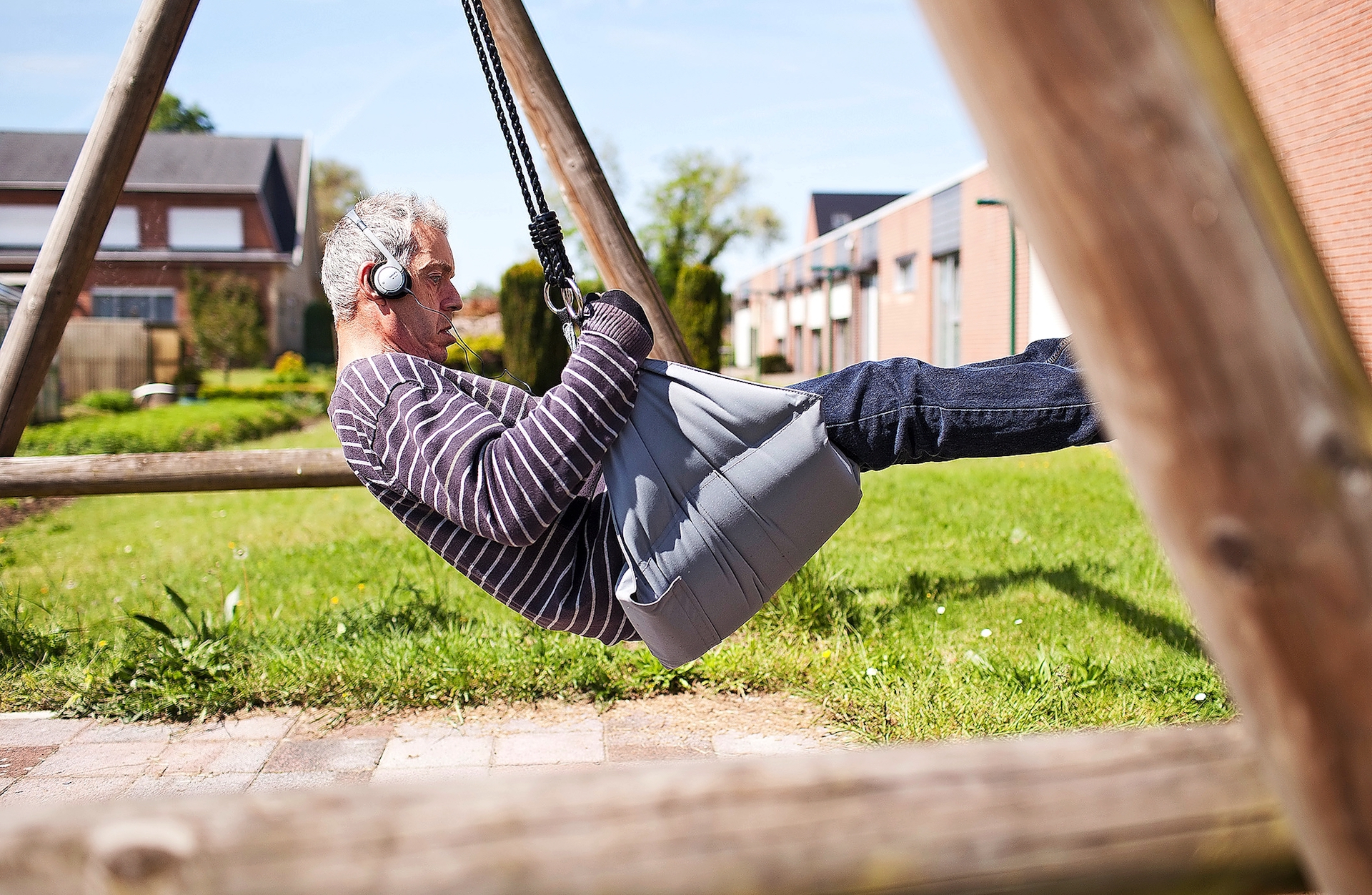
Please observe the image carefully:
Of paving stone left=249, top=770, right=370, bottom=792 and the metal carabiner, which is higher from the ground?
the metal carabiner

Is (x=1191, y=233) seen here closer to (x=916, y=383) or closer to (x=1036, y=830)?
(x=1036, y=830)

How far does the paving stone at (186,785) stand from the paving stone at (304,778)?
0.04 metres

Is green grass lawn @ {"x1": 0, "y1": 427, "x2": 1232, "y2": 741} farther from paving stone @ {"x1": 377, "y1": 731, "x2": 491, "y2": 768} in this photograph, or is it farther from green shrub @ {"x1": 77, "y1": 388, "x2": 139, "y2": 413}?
green shrub @ {"x1": 77, "y1": 388, "x2": 139, "y2": 413}

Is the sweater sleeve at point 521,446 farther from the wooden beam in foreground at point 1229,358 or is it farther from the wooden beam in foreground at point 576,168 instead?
the wooden beam in foreground at point 576,168

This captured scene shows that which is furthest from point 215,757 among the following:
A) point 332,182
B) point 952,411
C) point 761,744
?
point 332,182

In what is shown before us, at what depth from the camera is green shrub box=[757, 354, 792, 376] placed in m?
38.3

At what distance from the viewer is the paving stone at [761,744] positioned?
11.0ft

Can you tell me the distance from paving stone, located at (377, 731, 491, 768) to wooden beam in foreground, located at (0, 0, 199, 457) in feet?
5.54

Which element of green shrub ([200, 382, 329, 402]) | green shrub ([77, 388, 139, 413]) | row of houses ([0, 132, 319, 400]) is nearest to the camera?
green shrub ([77, 388, 139, 413])

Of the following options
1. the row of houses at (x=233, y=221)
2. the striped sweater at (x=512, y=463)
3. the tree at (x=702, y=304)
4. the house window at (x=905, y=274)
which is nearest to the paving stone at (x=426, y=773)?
the striped sweater at (x=512, y=463)

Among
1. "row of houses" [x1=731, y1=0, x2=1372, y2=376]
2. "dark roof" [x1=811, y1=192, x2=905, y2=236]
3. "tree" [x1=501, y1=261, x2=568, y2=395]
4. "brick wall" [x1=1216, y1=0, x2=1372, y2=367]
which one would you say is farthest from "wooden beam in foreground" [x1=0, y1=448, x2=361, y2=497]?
"dark roof" [x1=811, y1=192, x2=905, y2=236]

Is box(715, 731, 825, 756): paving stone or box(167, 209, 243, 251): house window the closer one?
box(715, 731, 825, 756): paving stone

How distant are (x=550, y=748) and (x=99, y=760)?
1409 millimetres

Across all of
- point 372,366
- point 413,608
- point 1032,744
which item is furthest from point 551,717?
point 1032,744
